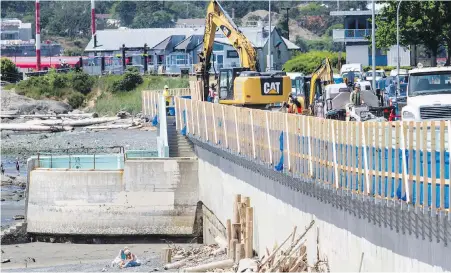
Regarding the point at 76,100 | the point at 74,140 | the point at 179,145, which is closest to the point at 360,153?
the point at 179,145

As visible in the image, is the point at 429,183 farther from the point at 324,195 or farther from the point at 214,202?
the point at 214,202

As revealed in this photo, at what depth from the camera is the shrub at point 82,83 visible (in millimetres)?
125500

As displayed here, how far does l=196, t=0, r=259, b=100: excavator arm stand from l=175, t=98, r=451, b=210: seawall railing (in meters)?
20.1

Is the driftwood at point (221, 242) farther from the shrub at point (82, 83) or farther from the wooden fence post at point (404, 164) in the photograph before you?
the shrub at point (82, 83)

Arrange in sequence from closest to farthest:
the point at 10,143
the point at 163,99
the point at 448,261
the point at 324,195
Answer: the point at 448,261
the point at 324,195
the point at 163,99
the point at 10,143

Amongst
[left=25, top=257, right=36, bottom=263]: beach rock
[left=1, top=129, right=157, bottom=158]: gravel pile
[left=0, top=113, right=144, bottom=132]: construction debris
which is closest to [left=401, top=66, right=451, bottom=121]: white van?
[left=25, top=257, right=36, bottom=263]: beach rock

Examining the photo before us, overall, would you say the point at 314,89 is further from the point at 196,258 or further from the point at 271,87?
the point at 196,258

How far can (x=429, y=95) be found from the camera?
1192 inches

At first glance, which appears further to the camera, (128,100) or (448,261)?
(128,100)

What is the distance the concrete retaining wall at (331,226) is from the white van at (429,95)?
3471 millimetres

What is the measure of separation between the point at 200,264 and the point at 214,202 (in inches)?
275

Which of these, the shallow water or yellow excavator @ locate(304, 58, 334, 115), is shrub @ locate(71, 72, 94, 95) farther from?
yellow excavator @ locate(304, 58, 334, 115)

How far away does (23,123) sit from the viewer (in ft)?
360

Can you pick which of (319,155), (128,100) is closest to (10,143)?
(128,100)
